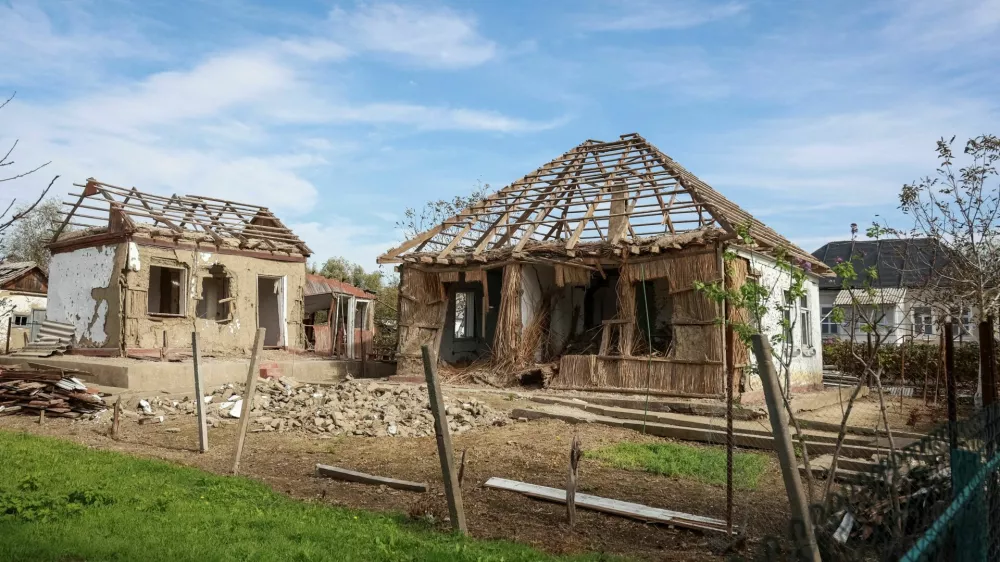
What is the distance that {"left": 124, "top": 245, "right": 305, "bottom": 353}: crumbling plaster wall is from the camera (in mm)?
18422

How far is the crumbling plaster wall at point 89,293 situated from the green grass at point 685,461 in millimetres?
13781

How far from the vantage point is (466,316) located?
20.2m

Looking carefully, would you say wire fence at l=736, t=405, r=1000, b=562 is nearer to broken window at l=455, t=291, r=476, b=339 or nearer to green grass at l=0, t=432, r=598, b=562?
green grass at l=0, t=432, r=598, b=562

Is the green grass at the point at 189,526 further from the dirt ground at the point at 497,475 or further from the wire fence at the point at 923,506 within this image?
the wire fence at the point at 923,506

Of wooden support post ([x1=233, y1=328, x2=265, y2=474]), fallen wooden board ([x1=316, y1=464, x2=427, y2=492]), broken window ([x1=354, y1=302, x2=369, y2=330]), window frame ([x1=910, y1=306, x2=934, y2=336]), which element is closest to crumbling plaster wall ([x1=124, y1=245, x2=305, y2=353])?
broken window ([x1=354, y1=302, x2=369, y2=330])

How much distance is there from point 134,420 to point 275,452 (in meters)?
4.12

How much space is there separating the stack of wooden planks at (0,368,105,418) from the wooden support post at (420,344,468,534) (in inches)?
384

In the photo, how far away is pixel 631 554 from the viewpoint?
568 centimetres

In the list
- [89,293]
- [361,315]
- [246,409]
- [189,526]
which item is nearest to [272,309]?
[361,315]

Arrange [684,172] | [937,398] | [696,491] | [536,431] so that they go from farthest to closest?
[684,172]
[937,398]
[536,431]
[696,491]

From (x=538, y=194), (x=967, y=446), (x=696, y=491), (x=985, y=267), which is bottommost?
(x=696, y=491)

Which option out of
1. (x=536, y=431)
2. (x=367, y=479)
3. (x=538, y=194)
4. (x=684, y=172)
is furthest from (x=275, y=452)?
(x=684, y=172)

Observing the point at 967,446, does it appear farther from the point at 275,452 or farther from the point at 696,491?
the point at 275,452

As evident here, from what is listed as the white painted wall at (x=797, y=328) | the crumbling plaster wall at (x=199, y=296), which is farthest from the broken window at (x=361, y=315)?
the white painted wall at (x=797, y=328)
